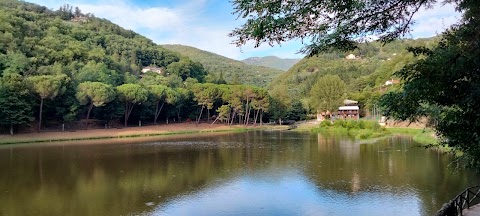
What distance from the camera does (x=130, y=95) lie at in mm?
49781

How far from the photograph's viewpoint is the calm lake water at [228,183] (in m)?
14.3

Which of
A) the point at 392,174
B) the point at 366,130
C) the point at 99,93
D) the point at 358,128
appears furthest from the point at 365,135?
the point at 99,93

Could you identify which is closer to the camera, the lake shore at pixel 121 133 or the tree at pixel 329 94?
the lake shore at pixel 121 133

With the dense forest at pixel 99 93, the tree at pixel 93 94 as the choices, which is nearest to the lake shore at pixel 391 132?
the dense forest at pixel 99 93

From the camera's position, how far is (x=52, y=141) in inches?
1569

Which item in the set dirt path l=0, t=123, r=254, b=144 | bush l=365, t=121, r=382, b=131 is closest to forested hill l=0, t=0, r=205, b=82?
dirt path l=0, t=123, r=254, b=144

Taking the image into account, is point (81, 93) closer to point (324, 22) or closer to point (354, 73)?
point (324, 22)

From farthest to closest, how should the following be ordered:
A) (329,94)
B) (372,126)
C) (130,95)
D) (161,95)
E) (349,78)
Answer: (349,78) → (329,94) → (161,95) → (130,95) → (372,126)

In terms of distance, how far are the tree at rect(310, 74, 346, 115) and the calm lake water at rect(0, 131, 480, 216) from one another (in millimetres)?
41184

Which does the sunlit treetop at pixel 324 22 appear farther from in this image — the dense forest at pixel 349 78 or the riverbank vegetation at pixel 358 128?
the riverbank vegetation at pixel 358 128

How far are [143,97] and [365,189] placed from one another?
38.8 meters

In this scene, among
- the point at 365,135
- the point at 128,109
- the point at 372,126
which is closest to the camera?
the point at 365,135

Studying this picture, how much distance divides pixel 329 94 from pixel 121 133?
1553 inches

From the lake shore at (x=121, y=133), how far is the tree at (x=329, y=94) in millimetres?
12980
